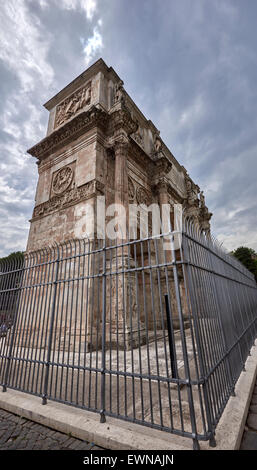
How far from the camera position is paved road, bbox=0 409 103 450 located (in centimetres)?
242

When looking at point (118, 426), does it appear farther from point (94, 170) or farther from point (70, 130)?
point (70, 130)

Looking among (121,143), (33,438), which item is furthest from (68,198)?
(33,438)

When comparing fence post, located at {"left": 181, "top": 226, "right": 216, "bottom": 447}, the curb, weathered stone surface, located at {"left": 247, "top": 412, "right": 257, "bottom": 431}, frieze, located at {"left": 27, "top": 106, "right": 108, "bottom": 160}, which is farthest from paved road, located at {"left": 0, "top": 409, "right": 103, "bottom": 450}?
frieze, located at {"left": 27, "top": 106, "right": 108, "bottom": 160}

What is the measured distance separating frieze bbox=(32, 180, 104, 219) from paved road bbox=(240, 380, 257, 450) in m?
7.83

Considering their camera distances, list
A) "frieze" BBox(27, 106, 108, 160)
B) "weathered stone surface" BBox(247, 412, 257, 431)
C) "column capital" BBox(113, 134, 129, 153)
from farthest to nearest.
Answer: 1. "frieze" BBox(27, 106, 108, 160)
2. "column capital" BBox(113, 134, 129, 153)
3. "weathered stone surface" BBox(247, 412, 257, 431)

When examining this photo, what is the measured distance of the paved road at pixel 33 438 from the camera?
242 cm

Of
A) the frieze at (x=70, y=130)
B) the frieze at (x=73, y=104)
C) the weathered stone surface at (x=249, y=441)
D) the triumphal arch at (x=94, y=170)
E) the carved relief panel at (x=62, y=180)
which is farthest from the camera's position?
the frieze at (x=73, y=104)

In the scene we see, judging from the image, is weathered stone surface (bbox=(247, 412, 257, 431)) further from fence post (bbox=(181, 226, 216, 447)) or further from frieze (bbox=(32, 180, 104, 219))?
frieze (bbox=(32, 180, 104, 219))

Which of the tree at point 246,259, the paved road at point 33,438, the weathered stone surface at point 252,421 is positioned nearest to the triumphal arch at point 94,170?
the weathered stone surface at point 252,421

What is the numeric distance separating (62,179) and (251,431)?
10789 mm

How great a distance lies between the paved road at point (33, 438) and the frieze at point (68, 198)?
734 centimetres

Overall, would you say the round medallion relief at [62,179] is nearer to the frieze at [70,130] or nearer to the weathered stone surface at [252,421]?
the frieze at [70,130]

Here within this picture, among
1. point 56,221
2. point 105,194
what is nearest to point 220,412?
point 105,194

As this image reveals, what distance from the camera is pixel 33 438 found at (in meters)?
2.59
